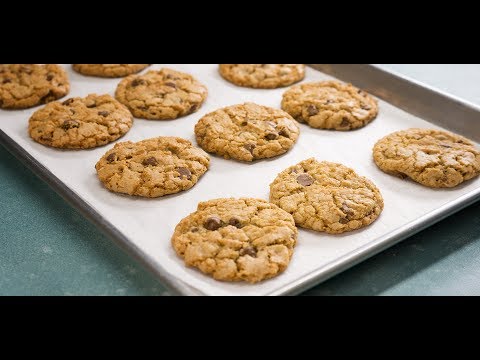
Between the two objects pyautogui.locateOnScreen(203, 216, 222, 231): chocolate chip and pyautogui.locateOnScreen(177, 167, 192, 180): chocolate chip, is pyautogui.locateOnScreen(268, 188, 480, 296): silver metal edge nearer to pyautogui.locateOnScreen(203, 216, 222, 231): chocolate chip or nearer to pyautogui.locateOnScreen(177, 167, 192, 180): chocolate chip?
pyautogui.locateOnScreen(203, 216, 222, 231): chocolate chip

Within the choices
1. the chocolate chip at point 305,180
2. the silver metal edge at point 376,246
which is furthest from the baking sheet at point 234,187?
the chocolate chip at point 305,180

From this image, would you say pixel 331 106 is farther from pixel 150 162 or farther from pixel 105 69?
pixel 105 69

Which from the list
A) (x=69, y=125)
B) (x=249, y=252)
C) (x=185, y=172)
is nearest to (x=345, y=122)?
(x=185, y=172)

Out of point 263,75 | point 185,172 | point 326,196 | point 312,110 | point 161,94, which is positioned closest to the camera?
point 326,196

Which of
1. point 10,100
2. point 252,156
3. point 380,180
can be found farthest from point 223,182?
point 10,100

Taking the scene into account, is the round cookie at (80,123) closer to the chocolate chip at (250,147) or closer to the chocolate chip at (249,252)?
the chocolate chip at (250,147)
